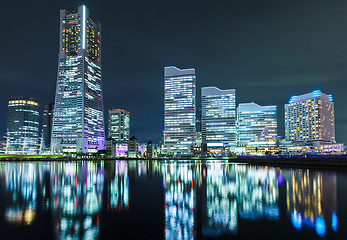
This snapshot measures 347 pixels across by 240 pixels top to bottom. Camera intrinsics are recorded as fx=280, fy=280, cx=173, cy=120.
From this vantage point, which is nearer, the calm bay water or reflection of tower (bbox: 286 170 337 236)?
the calm bay water

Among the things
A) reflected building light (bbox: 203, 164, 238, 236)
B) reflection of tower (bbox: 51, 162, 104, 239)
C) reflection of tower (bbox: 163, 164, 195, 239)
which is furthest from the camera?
reflected building light (bbox: 203, 164, 238, 236)

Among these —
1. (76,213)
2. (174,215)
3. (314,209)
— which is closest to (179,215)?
(174,215)

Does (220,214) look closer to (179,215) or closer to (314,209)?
(179,215)

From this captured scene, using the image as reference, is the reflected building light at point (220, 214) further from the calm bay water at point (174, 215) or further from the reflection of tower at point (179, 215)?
the reflection of tower at point (179, 215)

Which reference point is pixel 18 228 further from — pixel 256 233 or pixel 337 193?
pixel 337 193

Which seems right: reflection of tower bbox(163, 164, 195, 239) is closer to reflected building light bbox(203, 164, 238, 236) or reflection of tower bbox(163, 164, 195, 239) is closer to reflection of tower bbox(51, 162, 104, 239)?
reflected building light bbox(203, 164, 238, 236)

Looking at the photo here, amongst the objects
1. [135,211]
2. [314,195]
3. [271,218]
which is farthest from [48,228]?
[314,195]

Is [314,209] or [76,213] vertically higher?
[76,213]

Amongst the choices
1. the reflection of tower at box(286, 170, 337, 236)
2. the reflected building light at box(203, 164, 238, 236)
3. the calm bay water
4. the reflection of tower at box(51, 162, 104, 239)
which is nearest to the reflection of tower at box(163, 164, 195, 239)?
the calm bay water

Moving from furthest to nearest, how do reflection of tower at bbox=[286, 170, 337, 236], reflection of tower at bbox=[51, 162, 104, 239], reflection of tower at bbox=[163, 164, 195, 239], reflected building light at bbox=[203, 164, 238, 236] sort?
reflection of tower at bbox=[286, 170, 337, 236], reflected building light at bbox=[203, 164, 238, 236], reflection of tower at bbox=[51, 162, 104, 239], reflection of tower at bbox=[163, 164, 195, 239]

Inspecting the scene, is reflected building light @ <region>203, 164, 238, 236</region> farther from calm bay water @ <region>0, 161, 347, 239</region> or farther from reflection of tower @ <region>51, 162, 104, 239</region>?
reflection of tower @ <region>51, 162, 104, 239</region>

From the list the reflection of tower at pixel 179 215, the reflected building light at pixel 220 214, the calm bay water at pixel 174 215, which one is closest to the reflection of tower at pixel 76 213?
the calm bay water at pixel 174 215

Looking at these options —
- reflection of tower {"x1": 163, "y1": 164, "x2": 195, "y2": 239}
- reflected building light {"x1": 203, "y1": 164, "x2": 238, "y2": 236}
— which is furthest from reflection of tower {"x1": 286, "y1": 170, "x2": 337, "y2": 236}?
reflection of tower {"x1": 163, "y1": 164, "x2": 195, "y2": 239}

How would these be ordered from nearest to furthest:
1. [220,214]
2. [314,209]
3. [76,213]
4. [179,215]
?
[179,215]
[220,214]
[76,213]
[314,209]
